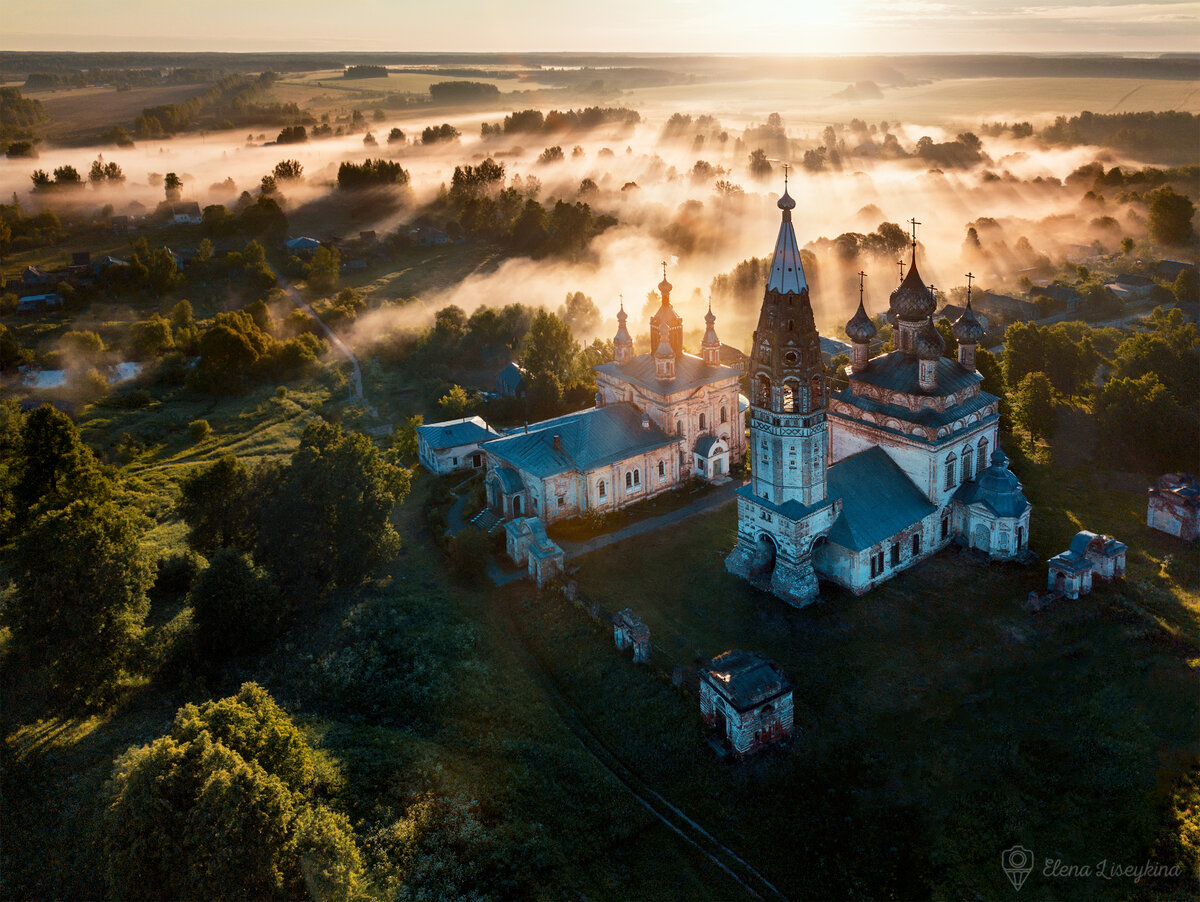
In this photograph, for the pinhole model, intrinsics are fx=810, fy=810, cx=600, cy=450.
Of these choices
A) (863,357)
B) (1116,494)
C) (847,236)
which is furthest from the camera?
(847,236)

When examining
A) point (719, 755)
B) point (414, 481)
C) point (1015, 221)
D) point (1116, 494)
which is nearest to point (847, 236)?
point (1015, 221)

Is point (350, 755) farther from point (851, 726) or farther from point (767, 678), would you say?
point (851, 726)

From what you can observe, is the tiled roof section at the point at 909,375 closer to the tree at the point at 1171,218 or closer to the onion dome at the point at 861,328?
the onion dome at the point at 861,328

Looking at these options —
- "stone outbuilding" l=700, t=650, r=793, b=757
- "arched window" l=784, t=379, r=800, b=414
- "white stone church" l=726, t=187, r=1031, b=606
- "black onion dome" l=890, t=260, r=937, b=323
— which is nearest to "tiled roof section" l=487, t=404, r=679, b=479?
"white stone church" l=726, t=187, r=1031, b=606

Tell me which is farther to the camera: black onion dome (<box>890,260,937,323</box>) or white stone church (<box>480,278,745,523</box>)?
white stone church (<box>480,278,745,523</box>)

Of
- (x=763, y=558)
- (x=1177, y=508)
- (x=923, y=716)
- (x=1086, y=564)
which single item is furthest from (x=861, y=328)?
(x=923, y=716)

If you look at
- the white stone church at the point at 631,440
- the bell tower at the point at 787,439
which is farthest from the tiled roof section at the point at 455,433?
the bell tower at the point at 787,439

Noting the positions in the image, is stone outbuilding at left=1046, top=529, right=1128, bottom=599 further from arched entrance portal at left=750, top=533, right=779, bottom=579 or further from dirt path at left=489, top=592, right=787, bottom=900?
dirt path at left=489, top=592, right=787, bottom=900
